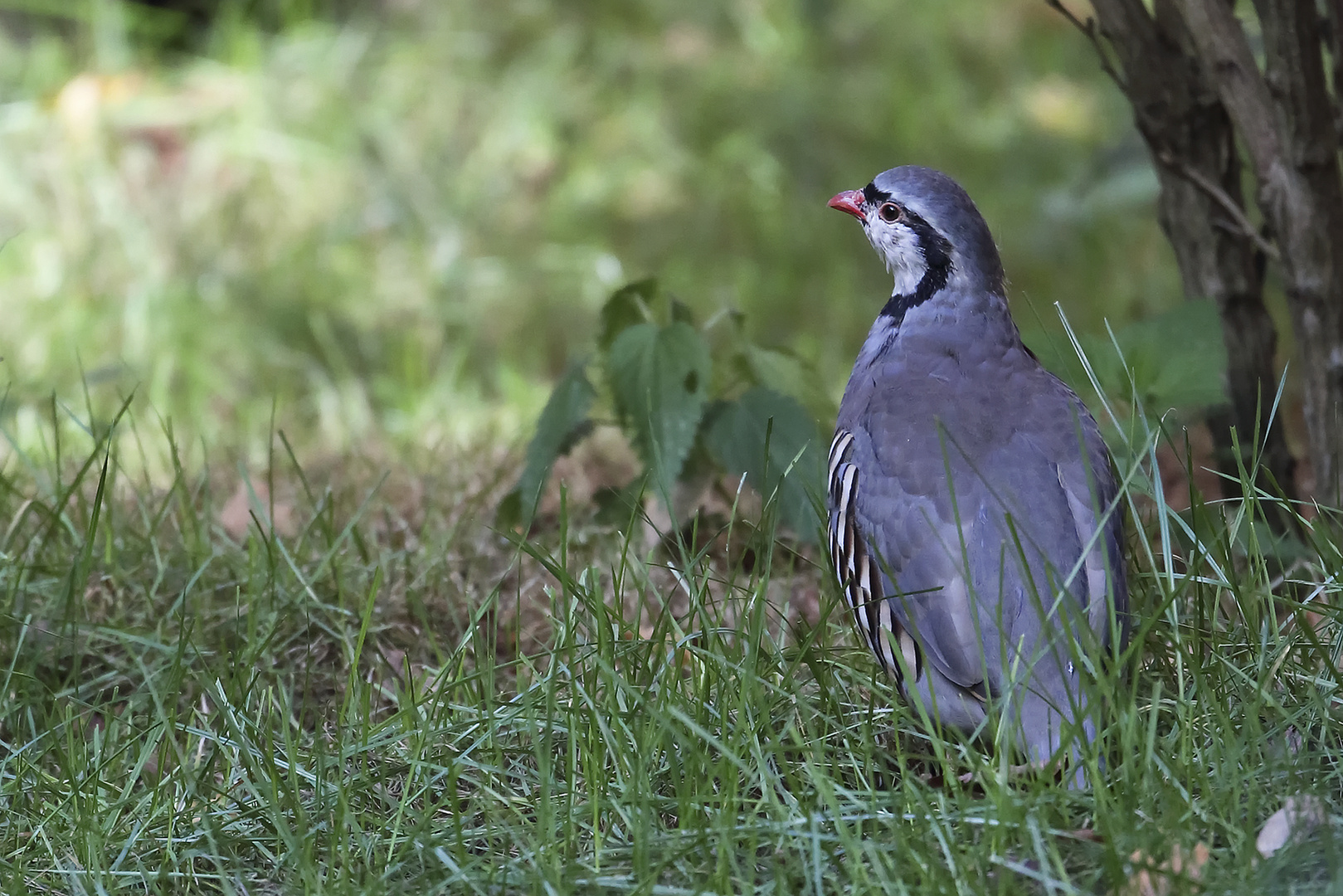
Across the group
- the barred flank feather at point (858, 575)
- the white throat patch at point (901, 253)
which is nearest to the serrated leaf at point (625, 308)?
the white throat patch at point (901, 253)

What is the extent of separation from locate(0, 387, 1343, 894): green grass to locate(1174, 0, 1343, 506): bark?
0.53 metres

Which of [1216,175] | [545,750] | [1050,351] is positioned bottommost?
[545,750]

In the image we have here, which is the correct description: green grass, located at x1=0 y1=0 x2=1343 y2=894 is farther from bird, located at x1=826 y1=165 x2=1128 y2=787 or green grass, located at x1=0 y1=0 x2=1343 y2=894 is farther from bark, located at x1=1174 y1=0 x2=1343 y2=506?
bark, located at x1=1174 y1=0 x2=1343 y2=506

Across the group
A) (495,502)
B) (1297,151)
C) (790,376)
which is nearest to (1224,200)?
(1297,151)

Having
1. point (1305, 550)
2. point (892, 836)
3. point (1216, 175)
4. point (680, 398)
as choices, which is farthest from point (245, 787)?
point (1216, 175)

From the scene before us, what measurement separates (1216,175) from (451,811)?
7.52ft

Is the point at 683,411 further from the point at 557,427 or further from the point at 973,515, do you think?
the point at 973,515

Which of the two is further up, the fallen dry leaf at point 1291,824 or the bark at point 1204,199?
the bark at point 1204,199

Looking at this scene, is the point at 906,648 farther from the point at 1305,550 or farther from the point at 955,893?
the point at 1305,550

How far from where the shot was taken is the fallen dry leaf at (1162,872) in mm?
1851

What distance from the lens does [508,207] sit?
626 centimetres

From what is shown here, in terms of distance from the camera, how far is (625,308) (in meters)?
3.70

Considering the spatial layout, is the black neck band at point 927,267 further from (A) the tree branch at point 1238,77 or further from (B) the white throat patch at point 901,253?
(A) the tree branch at point 1238,77

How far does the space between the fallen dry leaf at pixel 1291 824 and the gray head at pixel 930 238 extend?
1286 mm
